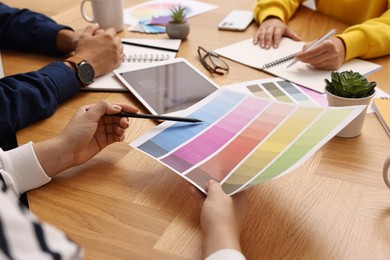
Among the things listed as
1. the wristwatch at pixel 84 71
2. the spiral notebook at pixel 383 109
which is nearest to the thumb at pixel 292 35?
the spiral notebook at pixel 383 109

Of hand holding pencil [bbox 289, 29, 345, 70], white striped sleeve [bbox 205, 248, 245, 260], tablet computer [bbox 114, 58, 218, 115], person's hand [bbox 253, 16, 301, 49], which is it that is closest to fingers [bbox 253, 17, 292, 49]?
person's hand [bbox 253, 16, 301, 49]

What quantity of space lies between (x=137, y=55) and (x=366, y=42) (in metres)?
0.59

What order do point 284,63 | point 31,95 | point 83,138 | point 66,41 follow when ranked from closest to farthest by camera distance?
1. point 83,138
2. point 31,95
3. point 284,63
4. point 66,41

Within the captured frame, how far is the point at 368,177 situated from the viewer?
0.71 meters

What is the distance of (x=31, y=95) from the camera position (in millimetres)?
872

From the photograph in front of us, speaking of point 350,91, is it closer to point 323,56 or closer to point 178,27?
point 323,56

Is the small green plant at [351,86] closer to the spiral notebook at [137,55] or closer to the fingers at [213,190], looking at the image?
the fingers at [213,190]

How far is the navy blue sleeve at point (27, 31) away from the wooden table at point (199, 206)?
1.33 ft

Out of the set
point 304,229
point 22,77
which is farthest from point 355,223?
point 22,77

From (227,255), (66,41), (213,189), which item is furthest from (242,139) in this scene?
(66,41)

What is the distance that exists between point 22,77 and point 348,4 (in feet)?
3.28

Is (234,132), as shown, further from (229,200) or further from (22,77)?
(22,77)

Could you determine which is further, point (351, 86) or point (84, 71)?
point (84, 71)

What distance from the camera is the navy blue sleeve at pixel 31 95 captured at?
2.73ft
